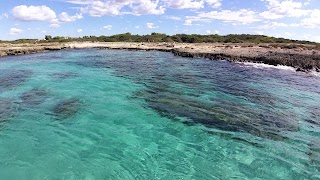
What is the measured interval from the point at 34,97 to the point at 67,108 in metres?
5.34

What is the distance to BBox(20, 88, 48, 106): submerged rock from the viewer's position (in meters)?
24.4

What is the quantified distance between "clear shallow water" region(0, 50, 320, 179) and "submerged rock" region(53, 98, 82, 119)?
0.07m

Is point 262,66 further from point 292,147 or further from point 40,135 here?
point 40,135

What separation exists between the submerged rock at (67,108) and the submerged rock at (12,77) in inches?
375

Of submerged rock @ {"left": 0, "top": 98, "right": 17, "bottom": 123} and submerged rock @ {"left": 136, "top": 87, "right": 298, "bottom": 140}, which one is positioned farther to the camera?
submerged rock @ {"left": 0, "top": 98, "right": 17, "bottom": 123}

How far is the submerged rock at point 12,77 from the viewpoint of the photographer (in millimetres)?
31312

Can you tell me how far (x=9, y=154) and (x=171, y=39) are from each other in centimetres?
9251

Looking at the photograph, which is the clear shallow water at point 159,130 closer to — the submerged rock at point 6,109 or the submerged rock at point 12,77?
the submerged rock at point 6,109

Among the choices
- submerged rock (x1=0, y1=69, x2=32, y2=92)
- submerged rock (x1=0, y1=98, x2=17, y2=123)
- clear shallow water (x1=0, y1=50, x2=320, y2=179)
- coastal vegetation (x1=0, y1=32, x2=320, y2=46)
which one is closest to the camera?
clear shallow water (x1=0, y1=50, x2=320, y2=179)

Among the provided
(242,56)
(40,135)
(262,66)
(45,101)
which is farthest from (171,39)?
(40,135)

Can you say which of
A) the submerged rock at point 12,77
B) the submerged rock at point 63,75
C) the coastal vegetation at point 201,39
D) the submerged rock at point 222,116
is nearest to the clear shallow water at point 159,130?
the submerged rock at point 222,116

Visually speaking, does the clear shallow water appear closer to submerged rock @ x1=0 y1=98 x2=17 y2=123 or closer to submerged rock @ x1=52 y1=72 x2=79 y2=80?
submerged rock @ x1=0 y1=98 x2=17 y2=123

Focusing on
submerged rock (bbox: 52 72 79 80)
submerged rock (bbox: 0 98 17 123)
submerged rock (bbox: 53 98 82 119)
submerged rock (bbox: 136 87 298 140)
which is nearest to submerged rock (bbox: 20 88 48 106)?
submerged rock (bbox: 0 98 17 123)

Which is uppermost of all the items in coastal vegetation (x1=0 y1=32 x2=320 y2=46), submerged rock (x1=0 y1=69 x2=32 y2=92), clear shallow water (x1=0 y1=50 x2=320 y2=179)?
coastal vegetation (x1=0 y1=32 x2=320 y2=46)
